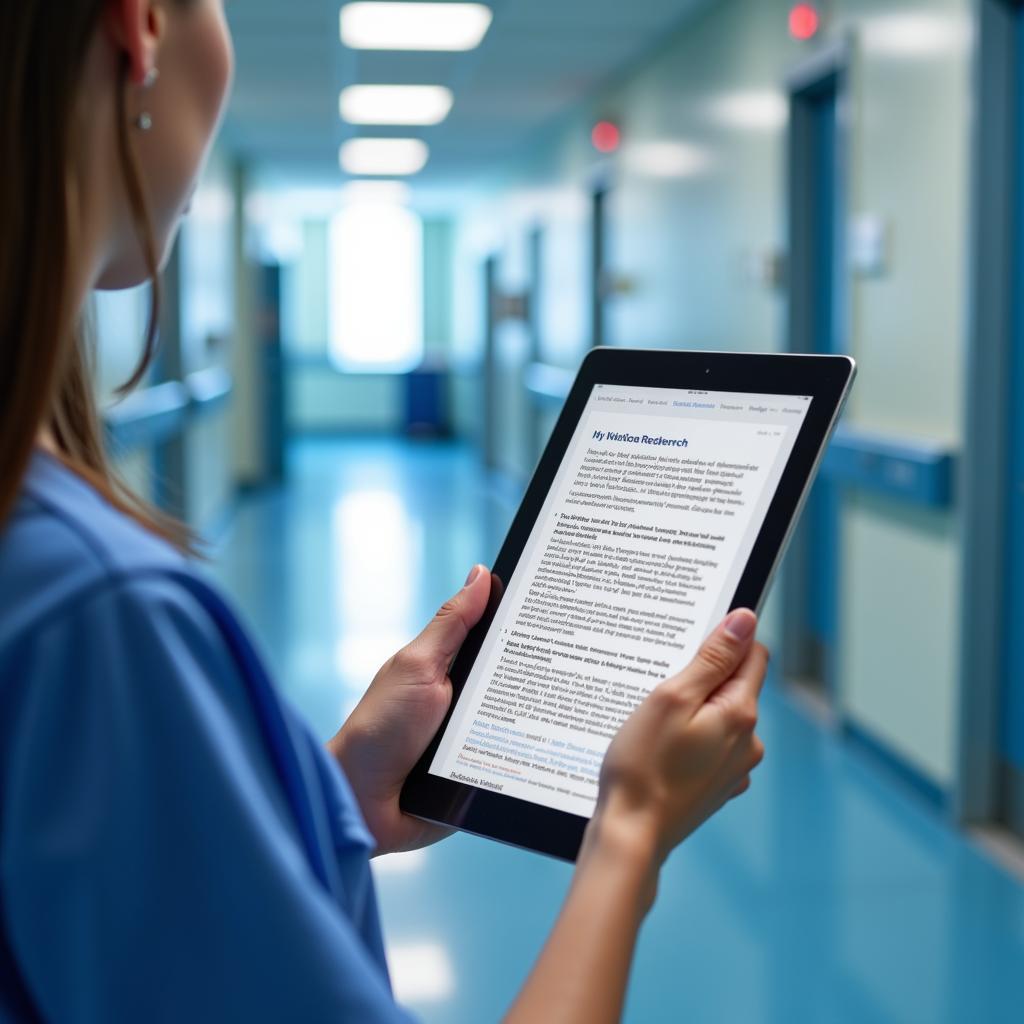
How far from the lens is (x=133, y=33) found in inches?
25.1

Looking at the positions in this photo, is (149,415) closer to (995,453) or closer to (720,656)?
(995,453)

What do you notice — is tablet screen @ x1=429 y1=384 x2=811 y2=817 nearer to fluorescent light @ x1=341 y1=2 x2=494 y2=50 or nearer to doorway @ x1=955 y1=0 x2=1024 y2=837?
doorway @ x1=955 y1=0 x2=1024 y2=837

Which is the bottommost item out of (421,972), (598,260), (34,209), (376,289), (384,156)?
(421,972)

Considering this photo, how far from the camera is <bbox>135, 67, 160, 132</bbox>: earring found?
666 millimetres

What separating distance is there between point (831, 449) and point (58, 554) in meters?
3.83

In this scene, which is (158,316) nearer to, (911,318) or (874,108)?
(911,318)

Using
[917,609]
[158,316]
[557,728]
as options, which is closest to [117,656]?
[158,316]

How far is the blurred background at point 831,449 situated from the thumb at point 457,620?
256 mm

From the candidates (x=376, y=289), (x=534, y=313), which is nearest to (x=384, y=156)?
(x=534, y=313)

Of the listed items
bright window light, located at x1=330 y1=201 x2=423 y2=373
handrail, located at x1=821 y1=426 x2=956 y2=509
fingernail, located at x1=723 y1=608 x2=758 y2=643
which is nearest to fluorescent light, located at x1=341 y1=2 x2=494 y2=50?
handrail, located at x1=821 y1=426 x2=956 y2=509

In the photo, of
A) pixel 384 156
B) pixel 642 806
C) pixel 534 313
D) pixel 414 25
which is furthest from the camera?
pixel 384 156

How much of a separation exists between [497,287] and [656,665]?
11636 mm

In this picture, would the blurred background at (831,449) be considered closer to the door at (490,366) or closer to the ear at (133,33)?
the ear at (133,33)

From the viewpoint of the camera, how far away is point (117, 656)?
0.58 m
